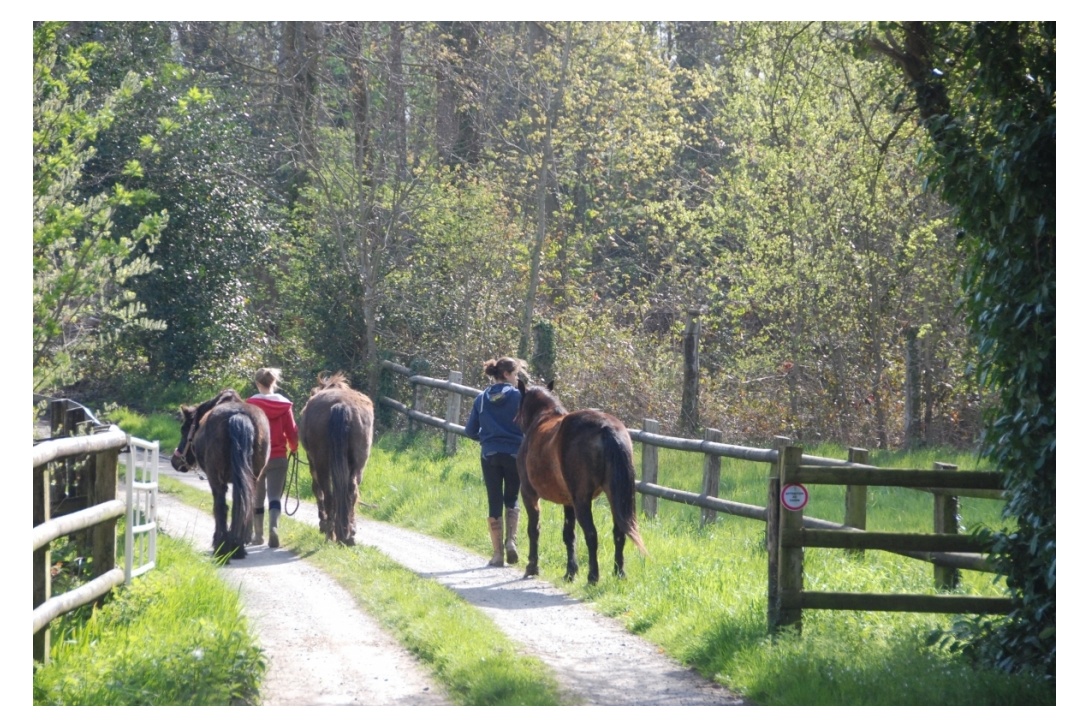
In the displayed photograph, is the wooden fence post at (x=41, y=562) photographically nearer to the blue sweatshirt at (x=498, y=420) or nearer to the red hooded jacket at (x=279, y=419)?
the blue sweatshirt at (x=498, y=420)

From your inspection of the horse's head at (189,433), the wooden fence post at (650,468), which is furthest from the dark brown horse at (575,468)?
the horse's head at (189,433)

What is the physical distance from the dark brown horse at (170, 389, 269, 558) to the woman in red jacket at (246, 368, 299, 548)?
39cm

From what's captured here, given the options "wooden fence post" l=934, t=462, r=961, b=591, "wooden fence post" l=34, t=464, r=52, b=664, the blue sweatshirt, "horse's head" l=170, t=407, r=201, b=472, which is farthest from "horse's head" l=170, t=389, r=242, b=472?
"wooden fence post" l=934, t=462, r=961, b=591

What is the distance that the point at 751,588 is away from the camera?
7.67 meters

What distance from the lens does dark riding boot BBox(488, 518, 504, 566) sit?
991cm

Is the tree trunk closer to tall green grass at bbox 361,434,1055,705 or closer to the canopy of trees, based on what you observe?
the canopy of trees

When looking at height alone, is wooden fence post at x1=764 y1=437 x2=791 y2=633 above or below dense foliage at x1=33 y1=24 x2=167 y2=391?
below

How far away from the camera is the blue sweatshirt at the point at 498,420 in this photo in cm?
988

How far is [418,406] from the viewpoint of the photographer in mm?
18609

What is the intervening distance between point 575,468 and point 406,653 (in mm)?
2504

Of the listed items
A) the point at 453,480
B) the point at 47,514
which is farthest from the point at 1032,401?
the point at 453,480

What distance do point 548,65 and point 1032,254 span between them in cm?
1365

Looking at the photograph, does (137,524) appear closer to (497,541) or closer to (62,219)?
(62,219)
